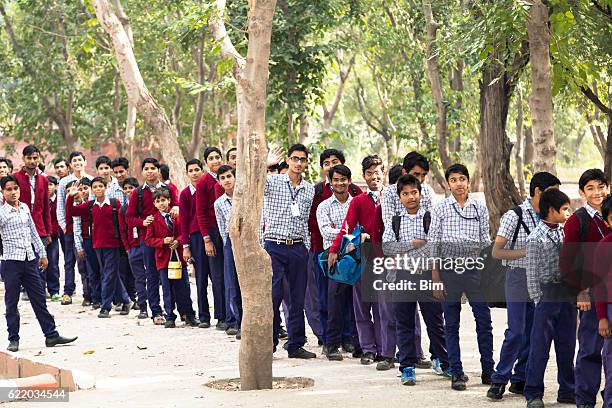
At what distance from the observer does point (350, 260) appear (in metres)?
10.5

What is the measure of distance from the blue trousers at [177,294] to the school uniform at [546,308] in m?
6.44

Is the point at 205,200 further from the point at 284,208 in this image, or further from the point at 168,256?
the point at 284,208

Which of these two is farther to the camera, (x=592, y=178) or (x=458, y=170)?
(x=458, y=170)

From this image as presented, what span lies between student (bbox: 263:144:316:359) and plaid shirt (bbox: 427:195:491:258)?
2191mm

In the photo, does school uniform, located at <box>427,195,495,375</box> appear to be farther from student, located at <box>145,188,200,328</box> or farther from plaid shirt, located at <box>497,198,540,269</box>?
student, located at <box>145,188,200,328</box>

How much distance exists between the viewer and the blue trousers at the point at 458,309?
9.04 meters

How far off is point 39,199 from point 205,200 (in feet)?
11.6

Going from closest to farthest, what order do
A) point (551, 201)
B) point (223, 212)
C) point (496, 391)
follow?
point (551, 201)
point (496, 391)
point (223, 212)

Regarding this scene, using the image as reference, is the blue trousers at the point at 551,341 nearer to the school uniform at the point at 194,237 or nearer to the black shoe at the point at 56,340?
the black shoe at the point at 56,340

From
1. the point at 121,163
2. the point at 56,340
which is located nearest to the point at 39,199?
the point at 121,163

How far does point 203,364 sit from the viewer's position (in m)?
11.1

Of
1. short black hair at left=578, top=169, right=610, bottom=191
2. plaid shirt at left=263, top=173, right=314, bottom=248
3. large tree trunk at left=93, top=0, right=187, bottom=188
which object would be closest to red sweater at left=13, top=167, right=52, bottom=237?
large tree trunk at left=93, top=0, right=187, bottom=188

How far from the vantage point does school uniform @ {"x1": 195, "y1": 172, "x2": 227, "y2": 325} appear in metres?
13.1

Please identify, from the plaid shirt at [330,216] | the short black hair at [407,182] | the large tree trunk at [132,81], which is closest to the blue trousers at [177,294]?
the plaid shirt at [330,216]
